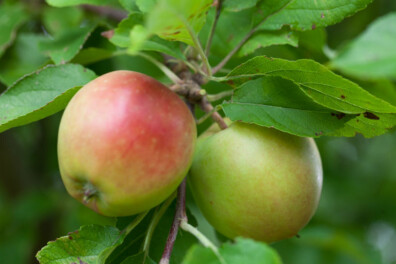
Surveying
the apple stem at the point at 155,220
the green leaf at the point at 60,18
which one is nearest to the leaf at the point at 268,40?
the apple stem at the point at 155,220

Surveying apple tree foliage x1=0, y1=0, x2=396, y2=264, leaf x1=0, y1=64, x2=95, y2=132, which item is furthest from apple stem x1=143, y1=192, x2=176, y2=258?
leaf x1=0, y1=64, x2=95, y2=132

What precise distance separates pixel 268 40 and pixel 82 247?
1.91ft

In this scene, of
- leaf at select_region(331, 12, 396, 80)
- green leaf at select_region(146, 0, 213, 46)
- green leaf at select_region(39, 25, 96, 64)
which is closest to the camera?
leaf at select_region(331, 12, 396, 80)

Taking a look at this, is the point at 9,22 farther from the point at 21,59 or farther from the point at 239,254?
the point at 239,254

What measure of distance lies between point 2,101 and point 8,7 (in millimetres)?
800

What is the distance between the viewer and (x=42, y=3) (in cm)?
180

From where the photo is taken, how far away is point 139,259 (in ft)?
3.17

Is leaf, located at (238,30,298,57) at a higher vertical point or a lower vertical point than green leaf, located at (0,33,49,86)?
higher

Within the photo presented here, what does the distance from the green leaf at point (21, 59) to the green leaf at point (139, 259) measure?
0.63m

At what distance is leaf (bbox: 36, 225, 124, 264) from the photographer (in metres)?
0.89

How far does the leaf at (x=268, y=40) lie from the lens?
3.50ft

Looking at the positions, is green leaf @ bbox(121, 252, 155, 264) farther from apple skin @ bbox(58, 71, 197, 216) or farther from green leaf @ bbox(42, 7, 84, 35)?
green leaf @ bbox(42, 7, 84, 35)

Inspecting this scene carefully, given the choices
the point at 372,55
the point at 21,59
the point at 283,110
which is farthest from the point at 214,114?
the point at 21,59

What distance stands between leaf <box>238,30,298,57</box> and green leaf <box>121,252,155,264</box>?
0.50 meters
